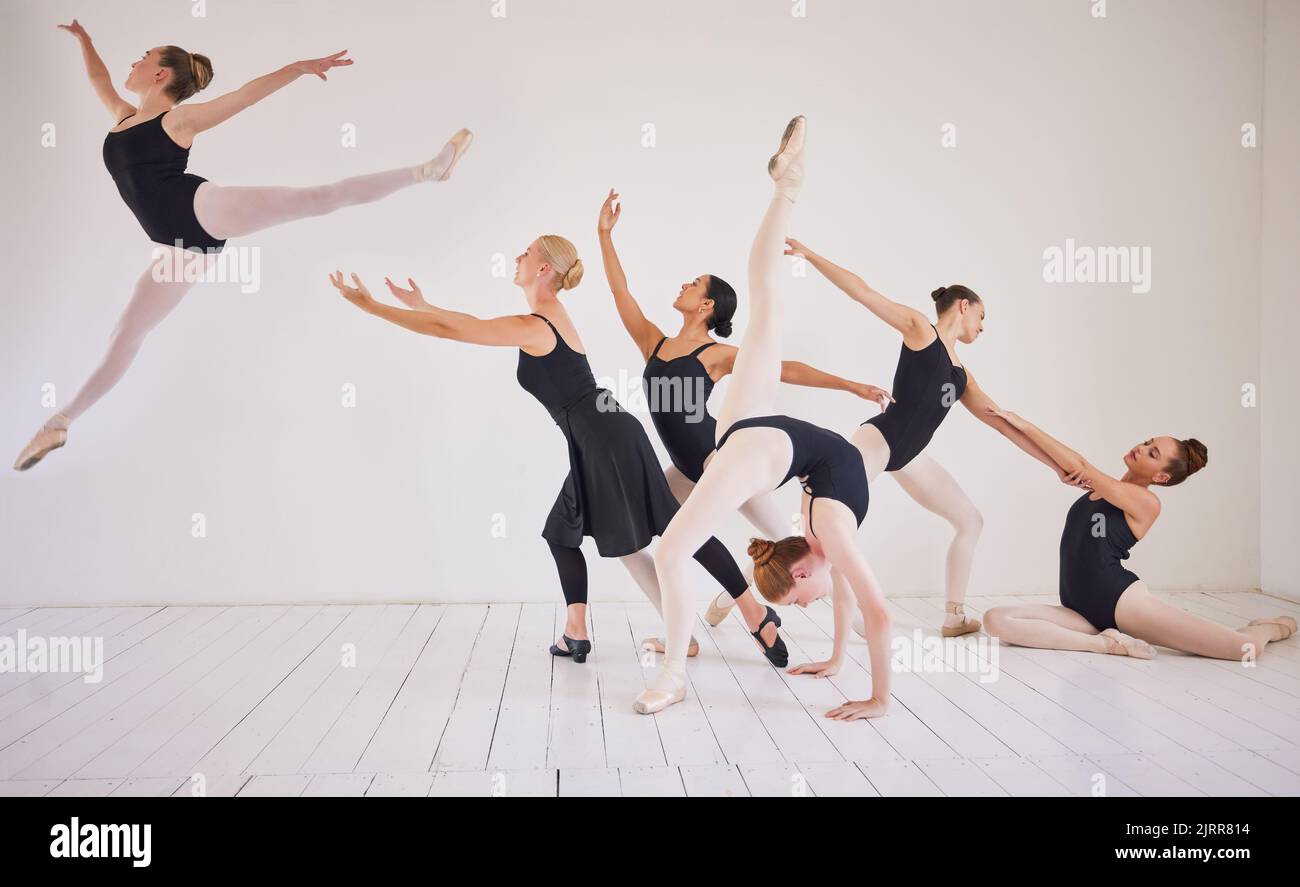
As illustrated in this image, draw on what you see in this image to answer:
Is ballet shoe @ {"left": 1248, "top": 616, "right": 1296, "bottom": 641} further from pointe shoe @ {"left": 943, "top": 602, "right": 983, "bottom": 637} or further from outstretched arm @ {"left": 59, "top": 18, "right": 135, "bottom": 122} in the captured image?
outstretched arm @ {"left": 59, "top": 18, "right": 135, "bottom": 122}

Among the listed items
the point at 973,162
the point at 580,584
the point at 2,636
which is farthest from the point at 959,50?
the point at 2,636

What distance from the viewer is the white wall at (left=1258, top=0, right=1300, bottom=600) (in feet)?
16.4

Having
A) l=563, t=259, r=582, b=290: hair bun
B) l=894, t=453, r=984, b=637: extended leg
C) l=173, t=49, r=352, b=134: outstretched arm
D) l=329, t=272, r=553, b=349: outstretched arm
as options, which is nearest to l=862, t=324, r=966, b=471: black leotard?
l=894, t=453, r=984, b=637: extended leg

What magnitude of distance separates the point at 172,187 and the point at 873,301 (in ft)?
10.3

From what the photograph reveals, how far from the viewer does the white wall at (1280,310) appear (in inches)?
196

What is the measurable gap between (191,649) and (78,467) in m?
1.45

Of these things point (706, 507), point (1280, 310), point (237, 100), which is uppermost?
point (237, 100)

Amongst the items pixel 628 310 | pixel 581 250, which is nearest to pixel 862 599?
pixel 628 310

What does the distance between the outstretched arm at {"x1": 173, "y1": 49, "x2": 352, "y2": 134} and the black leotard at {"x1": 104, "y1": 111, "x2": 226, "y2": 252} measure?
4.2 inches

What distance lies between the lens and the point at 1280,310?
508cm

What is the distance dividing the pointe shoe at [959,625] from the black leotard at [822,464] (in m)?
1.31

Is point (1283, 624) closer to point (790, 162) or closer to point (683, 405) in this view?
point (683, 405)

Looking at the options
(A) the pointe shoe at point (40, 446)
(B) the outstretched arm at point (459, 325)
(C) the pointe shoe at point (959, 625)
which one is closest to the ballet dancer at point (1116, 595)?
(C) the pointe shoe at point (959, 625)

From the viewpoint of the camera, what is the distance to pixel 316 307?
484cm
